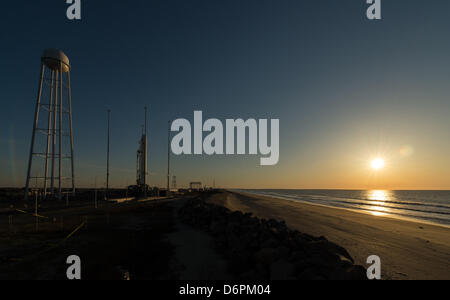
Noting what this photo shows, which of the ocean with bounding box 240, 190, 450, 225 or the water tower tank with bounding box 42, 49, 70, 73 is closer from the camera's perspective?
the ocean with bounding box 240, 190, 450, 225

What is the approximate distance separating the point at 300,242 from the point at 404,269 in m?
4.63

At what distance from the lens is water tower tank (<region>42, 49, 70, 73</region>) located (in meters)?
40.8

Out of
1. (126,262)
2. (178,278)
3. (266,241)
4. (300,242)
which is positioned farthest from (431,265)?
(126,262)

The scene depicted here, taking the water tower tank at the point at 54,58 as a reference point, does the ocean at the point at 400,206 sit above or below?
below

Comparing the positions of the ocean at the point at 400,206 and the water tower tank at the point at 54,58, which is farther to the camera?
the water tower tank at the point at 54,58

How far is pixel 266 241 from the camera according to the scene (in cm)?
923

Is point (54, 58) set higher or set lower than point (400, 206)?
higher

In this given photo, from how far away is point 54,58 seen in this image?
41.1 m

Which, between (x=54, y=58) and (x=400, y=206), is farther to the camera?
(x=400, y=206)

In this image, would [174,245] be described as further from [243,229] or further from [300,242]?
[300,242]

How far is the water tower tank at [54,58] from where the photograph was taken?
40812 millimetres
